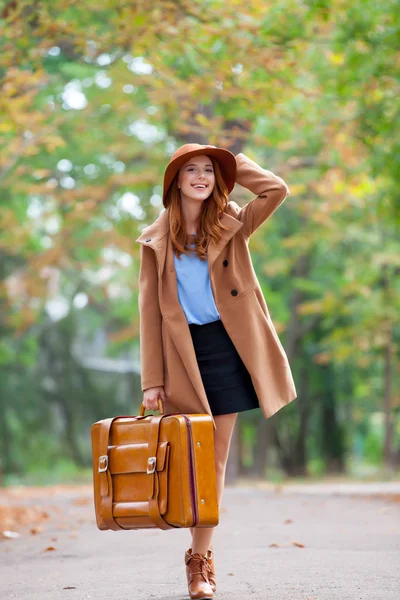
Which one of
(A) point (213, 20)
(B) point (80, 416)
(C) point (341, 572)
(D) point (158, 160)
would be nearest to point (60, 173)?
(D) point (158, 160)

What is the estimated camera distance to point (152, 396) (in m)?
5.38

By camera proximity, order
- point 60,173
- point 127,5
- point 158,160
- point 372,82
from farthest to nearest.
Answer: point 60,173
point 158,160
point 372,82
point 127,5

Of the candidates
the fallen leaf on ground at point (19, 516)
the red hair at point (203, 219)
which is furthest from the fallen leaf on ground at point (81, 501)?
the red hair at point (203, 219)

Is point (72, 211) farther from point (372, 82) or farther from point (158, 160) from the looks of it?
point (372, 82)

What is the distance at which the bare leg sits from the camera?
5.27m

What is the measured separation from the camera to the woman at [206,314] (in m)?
5.32

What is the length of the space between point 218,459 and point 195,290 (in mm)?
849

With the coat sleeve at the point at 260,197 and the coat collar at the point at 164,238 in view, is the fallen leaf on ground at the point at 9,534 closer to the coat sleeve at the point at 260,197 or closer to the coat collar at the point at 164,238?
the coat collar at the point at 164,238

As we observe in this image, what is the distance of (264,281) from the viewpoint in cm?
2369

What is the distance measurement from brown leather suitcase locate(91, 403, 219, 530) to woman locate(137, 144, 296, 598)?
0.25 m

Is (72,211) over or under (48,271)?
over

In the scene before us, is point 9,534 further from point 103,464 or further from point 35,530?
point 103,464

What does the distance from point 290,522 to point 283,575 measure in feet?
10.7

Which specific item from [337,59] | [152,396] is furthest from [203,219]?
[337,59]
